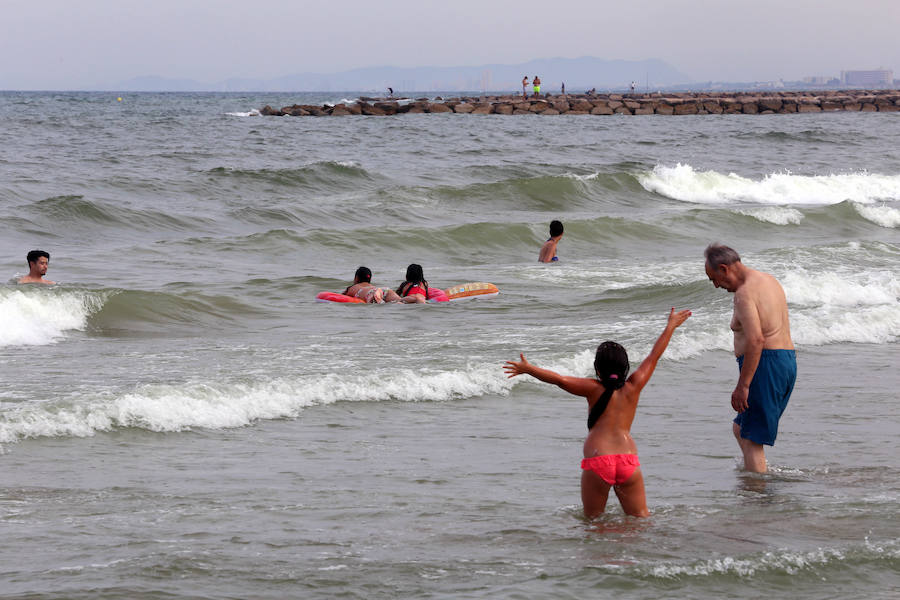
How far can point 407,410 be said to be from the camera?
8.58 m

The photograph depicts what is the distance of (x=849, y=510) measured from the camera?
5.79 meters

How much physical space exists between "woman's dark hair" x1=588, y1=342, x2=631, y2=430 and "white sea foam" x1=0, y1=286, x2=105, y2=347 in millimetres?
7877

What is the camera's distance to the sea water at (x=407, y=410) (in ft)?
16.4

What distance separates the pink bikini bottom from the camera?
5430 mm

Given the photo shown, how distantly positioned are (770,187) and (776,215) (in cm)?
702

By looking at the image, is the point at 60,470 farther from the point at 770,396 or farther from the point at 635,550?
the point at 770,396

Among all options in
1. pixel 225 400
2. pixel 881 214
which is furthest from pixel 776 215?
pixel 225 400

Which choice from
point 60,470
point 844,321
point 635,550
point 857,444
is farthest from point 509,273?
point 635,550

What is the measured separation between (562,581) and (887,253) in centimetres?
1524

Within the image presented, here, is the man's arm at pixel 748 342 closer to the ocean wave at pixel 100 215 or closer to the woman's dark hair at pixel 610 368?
the woman's dark hair at pixel 610 368

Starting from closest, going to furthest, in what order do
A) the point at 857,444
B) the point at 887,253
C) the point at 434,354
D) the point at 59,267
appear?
the point at 857,444 < the point at 434,354 < the point at 59,267 < the point at 887,253

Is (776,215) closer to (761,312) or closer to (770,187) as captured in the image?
(770,187)

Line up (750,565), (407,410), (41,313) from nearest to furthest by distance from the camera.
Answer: (750,565)
(407,410)
(41,313)

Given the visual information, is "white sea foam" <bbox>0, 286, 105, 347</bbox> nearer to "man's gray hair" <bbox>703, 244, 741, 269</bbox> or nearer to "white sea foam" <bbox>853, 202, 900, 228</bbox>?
"man's gray hair" <bbox>703, 244, 741, 269</bbox>
